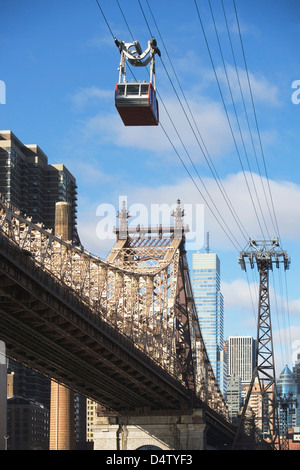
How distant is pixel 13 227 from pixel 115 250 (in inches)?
2444

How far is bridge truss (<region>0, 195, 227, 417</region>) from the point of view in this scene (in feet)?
232

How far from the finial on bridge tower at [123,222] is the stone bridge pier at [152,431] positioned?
25.4 metres

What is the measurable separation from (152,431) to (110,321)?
29865 mm

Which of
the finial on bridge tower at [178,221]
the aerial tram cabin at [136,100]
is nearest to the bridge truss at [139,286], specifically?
the finial on bridge tower at [178,221]

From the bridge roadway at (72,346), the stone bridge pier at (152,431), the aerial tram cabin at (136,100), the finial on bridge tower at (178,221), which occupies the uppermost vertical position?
the finial on bridge tower at (178,221)

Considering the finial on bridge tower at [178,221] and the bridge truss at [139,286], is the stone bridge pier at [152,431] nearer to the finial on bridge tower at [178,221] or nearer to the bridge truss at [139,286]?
the bridge truss at [139,286]

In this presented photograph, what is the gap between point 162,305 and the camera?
4486 inches

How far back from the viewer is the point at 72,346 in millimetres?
79812

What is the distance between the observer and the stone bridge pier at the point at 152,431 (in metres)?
108

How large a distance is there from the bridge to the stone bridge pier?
23 cm

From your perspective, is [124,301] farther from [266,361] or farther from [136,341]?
[266,361]

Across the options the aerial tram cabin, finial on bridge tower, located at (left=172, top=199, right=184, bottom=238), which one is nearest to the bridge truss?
finial on bridge tower, located at (left=172, top=199, right=184, bottom=238)

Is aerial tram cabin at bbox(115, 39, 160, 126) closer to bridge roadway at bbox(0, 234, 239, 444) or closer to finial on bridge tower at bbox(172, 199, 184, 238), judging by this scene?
bridge roadway at bbox(0, 234, 239, 444)

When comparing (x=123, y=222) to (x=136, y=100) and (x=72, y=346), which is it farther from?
(x=136, y=100)
